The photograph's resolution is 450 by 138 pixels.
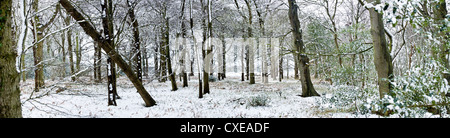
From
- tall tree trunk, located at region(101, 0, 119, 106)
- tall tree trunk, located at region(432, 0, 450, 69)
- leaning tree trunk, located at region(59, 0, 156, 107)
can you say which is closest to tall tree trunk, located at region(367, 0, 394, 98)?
tall tree trunk, located at region(432, 0, 450, 69)

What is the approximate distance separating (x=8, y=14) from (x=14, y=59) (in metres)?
0.56

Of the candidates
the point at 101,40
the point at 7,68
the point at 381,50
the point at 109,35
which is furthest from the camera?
the point at 109,35

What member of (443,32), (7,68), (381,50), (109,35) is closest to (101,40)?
(109,35)

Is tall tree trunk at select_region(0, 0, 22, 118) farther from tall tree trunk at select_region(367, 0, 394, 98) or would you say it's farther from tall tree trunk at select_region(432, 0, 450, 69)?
tall tree trunk at select_region(367, 0, 394, 98)

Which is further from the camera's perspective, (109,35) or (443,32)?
(109,35)

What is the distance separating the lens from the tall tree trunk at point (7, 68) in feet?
9.20

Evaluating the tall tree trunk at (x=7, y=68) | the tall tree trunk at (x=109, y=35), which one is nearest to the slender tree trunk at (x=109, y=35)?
the tall tree trunk at (x=109, y=35)

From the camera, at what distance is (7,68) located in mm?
2844

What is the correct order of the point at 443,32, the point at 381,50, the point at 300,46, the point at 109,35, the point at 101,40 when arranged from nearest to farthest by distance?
1. the point at 443,32
2. the point at 381,50
3. the point at 101,40
4. the point at 109,35
5. the point at 300,46

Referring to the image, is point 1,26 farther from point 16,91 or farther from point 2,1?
point 16,91

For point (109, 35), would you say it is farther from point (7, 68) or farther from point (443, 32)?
point (443, 32)

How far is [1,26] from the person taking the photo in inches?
110

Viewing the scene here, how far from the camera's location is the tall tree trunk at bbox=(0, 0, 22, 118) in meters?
2.80
